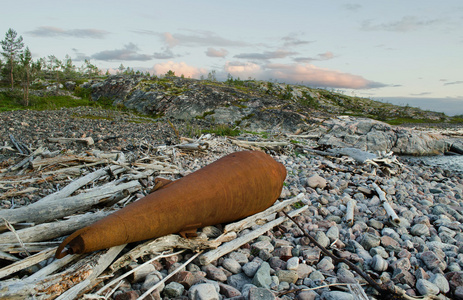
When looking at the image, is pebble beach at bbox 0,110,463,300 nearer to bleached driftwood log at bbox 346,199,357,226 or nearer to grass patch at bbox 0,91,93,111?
bleached driftwood log at bbox 346,199,357,226

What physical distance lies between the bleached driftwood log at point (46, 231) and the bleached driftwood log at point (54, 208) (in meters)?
0.37

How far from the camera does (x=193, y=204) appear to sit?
364 centimetres

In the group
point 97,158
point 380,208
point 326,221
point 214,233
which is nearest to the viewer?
point 214,233

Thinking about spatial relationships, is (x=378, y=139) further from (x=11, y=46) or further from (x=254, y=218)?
(x=11, y=46)

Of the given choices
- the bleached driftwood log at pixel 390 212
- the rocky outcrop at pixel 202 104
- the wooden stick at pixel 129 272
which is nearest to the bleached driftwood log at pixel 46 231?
the wooden stick at pixel 129 272

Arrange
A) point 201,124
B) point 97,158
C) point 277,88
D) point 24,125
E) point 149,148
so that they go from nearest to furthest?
point 97,158 → point 149,148 → point 24,125 → point 201,124 → point 277,88

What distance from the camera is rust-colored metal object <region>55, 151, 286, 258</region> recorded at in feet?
9.41

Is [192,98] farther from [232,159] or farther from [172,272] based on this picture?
[172,272]

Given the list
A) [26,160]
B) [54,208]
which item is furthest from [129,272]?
[26,160]

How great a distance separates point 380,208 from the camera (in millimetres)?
5973

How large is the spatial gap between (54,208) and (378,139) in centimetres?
1819

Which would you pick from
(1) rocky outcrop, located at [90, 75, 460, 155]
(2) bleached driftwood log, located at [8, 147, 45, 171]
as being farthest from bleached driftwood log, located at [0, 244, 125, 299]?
(1) rocky outcrop, located at [90, 75, 460, 155]

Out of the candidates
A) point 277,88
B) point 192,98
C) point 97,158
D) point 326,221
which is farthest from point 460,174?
point 277,88

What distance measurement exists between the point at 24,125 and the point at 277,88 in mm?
52860
